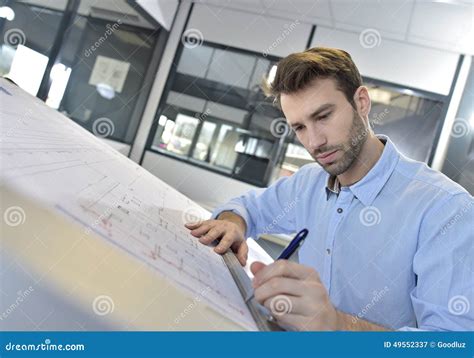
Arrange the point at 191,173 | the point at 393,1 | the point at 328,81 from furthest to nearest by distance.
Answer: the point at 191,173, the point at 393,1, the point at 328,81

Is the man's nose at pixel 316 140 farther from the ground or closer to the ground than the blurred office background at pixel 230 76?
closer to the ground

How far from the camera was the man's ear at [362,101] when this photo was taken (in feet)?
4.10

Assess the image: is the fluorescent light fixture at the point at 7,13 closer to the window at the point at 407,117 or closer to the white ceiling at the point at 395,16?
the white ceiling at the point at 395,16

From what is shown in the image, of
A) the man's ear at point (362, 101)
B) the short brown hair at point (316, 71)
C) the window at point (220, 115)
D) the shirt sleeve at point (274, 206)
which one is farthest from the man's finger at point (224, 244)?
the window at point (220, 115)

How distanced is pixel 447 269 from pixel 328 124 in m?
0.59

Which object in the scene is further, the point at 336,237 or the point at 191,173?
the point at 191,173

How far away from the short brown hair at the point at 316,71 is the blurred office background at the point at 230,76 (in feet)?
8.71

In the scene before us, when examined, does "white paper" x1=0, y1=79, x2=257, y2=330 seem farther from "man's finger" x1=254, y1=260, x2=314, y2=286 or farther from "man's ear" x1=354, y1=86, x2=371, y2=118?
"man's ear" x1=354, y1=86, x2=371, y2=118

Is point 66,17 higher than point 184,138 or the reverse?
higher

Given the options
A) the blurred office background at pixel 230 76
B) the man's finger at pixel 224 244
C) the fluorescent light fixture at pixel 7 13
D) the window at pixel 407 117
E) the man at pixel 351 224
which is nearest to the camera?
the man at pixel 351 224

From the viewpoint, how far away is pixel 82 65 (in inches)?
155
